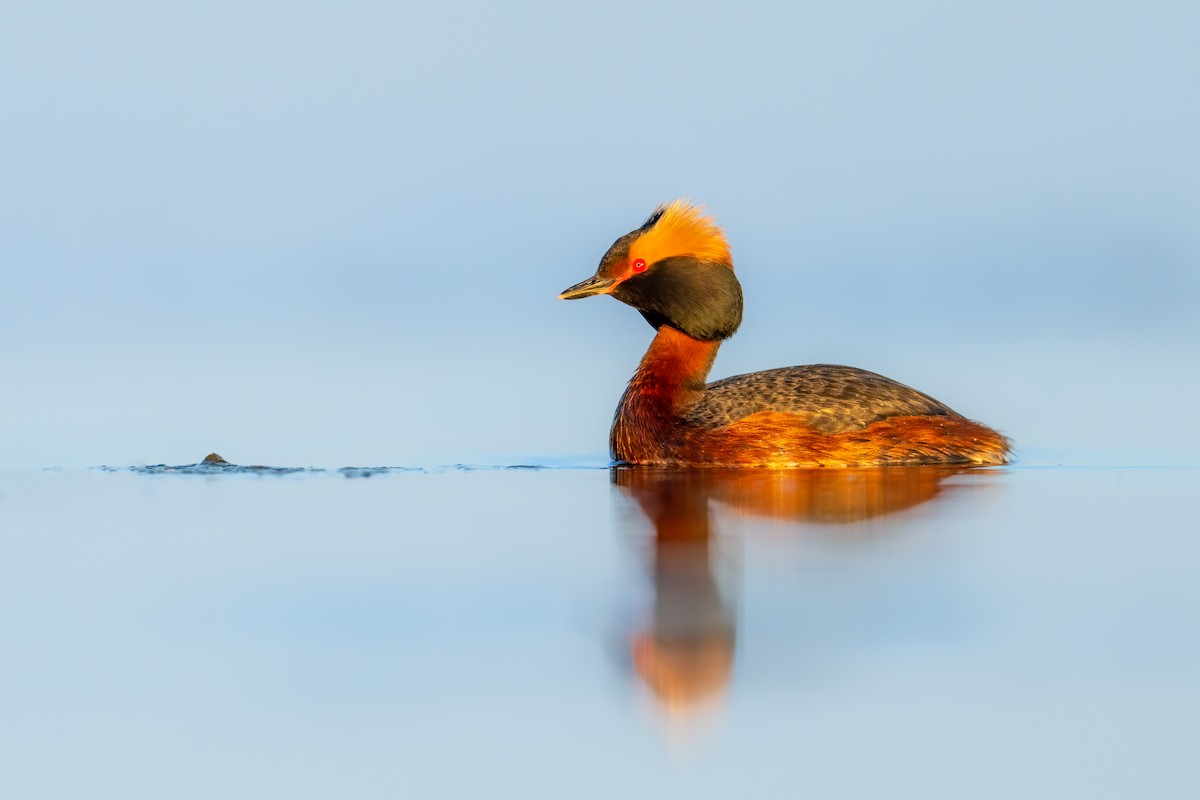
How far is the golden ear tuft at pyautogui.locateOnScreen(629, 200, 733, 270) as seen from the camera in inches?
494

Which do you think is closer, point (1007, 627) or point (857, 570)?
point (1007, 627)

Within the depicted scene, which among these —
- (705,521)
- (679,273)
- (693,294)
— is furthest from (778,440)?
(705,521)

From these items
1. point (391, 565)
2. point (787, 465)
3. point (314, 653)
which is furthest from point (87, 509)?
point (787, 465)

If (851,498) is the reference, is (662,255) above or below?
above

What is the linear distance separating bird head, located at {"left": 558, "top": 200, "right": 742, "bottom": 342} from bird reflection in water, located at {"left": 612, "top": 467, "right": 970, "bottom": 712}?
4.51 feet

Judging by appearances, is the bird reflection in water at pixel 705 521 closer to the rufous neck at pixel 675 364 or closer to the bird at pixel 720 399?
the bird at pixel 720 399

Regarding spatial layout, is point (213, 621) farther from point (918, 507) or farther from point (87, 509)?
point (918, 507)

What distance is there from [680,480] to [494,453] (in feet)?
7.13

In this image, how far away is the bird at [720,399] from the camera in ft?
38.6

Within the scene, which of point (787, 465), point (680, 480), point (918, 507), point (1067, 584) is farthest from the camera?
point (787, 465)

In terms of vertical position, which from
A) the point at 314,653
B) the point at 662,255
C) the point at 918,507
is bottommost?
the point at 314,653

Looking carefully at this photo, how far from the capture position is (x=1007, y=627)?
5523mm

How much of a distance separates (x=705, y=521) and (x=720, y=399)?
3.85 m

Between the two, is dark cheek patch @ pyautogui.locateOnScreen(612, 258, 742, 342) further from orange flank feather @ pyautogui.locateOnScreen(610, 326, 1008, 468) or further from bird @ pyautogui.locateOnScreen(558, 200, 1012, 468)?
orange flank feather @ pyautogui.locateOnScreen(610, 326, 1008, 468)
